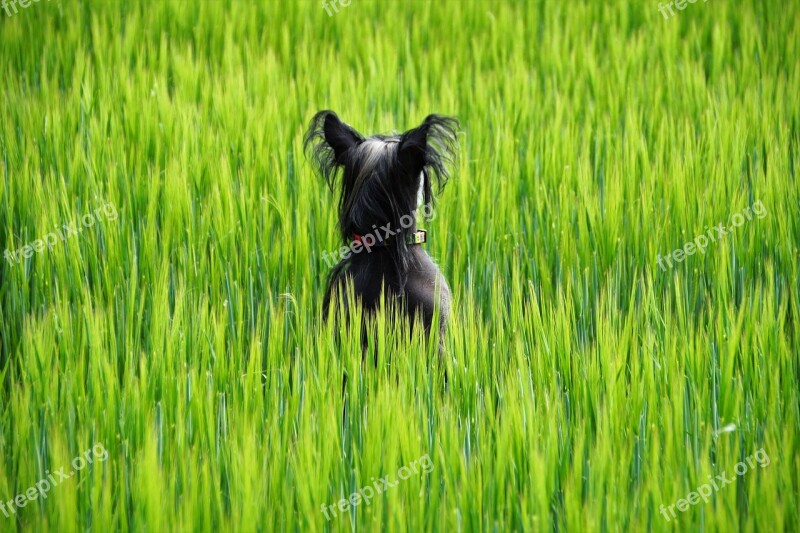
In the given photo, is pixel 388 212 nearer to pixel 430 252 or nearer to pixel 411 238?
pixel 411 238

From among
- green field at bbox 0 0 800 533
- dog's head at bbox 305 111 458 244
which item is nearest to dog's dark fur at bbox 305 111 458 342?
dog's head at bbox 305 111 458 244

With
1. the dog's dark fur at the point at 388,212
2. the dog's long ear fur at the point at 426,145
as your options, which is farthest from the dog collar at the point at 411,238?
the dog's long ear fur at the point at 426,145

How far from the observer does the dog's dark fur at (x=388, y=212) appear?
113 inches

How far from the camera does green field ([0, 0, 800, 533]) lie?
2223 millimetres

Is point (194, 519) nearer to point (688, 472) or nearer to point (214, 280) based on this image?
point (688, 472)

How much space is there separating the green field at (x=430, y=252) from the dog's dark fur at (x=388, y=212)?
5.5 inches

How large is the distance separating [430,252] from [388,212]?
978 millimetres

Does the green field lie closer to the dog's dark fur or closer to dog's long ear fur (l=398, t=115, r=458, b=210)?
the dog's dark fur

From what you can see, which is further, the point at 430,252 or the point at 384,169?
the point at 430,252

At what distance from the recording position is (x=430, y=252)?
3877mm

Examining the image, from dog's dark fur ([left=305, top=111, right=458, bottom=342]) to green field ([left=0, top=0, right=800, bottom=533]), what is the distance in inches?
5.5

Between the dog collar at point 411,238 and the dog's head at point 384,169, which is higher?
the dog's head at point 384,169

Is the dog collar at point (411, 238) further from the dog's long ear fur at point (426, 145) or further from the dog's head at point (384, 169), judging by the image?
the dog's long ear fur at point (426, 145)

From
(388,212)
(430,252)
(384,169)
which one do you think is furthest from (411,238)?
(430,252)
